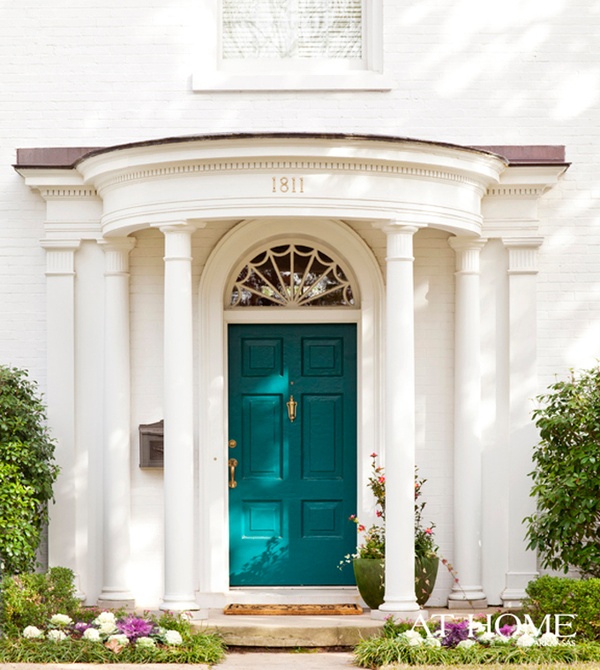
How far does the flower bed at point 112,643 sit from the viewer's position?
8.89m

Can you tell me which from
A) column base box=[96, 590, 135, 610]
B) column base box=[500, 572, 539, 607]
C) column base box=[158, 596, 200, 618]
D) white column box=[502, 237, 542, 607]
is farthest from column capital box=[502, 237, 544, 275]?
column base box=[96, 590, 135, 610]

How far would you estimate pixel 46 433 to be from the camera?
10.9 meters

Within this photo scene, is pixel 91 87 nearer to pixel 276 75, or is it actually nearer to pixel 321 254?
pixel 276 75

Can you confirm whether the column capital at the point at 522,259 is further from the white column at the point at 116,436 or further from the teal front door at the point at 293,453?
the white column at the point at 116,436

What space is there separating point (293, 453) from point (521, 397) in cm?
220

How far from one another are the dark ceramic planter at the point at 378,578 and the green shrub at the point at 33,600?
2418mm

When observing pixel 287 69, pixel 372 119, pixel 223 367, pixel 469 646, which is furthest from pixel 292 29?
pixel 469 646

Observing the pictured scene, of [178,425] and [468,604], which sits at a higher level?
[178,425]

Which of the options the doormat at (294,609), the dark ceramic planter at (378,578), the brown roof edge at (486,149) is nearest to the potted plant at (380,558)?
the dark ceramic planter at (378,578)

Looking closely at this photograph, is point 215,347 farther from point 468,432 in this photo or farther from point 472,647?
point 472,647

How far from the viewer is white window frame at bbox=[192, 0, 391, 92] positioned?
11.2 meters

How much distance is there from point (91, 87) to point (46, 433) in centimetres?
329

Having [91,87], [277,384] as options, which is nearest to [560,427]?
[277,384]

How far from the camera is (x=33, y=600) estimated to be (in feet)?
31.1
